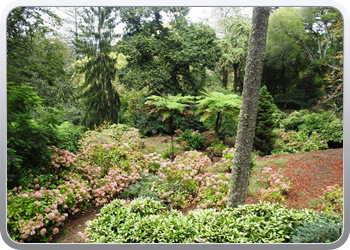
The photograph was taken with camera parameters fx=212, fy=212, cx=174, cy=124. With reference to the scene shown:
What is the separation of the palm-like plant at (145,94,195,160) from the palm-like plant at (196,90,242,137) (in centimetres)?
26

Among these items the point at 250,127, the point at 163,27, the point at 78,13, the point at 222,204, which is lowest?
the point at 222,204

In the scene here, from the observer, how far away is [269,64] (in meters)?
4.90

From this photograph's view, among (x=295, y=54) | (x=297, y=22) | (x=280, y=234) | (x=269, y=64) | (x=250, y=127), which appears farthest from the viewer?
(x=269, y=64)

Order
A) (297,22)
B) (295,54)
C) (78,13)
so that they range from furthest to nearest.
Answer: (295,54)
(297,22)
(78,13)

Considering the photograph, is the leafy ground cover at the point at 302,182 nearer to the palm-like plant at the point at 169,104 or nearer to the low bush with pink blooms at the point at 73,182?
the low bush with pink blooms at the point at 73,182

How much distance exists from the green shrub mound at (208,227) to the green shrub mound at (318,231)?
2.8 inches

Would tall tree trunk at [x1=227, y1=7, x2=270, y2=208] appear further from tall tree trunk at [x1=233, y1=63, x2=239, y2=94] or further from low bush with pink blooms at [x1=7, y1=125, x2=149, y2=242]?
tall tree trunk at [x1=233, y1=63, x2=239, y2=94]

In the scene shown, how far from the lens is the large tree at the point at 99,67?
369 centimetres

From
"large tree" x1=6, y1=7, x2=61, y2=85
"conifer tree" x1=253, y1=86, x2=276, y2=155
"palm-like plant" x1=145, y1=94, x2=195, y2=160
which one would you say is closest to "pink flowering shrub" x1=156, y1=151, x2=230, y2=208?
"palm-like plant" x1=145, y1=94, x2=195, y2=160

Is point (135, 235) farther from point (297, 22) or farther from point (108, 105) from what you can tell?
point (297, 22)

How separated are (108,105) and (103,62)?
927 mm

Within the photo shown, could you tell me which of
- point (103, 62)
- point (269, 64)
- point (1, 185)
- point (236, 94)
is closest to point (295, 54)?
point (269, 64)

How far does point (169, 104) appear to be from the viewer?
174 inches

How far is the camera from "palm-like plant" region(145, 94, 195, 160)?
4465mm
